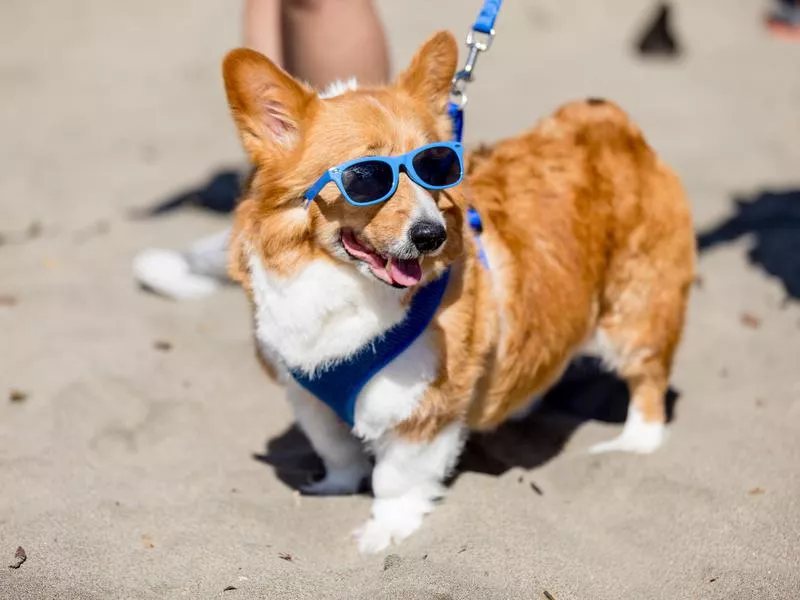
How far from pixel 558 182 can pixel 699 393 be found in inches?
57.0

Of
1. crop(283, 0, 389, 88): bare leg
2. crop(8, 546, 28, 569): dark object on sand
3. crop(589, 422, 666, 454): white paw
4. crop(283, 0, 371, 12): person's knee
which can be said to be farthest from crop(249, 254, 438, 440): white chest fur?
crop(283, 0, 371, 12): person's knee

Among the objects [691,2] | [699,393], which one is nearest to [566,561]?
[699,393]

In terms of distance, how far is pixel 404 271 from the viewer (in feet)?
8.94

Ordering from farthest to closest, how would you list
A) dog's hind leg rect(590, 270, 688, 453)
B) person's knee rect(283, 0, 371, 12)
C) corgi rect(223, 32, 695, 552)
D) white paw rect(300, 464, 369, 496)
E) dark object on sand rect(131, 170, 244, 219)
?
dark object on sand rect(131, 170, 244, 219) < person's knee rect(283, 0, 371, 12) < dog's hind leg rect(590, 270, 688, 453) < white paw rect(300, 464, 369, 496) < corgi rect(223, 32, 695, 552)

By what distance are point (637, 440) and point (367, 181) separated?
181 cm

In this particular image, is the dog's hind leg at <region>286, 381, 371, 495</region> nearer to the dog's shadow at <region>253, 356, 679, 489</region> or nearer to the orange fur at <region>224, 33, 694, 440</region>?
the dog's shadow at <region>253, 356, 679, 489</region>

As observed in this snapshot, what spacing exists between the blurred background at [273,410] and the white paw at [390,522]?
0.21 ft

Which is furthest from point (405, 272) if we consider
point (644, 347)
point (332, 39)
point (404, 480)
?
point (332, 39)

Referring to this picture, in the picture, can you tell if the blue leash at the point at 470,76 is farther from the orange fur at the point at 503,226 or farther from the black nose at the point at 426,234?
the black nose at the point at 426,234

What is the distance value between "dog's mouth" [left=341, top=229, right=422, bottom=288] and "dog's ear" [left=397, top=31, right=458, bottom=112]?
57 centimetres

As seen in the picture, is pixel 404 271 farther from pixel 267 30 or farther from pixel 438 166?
pixel 267 30

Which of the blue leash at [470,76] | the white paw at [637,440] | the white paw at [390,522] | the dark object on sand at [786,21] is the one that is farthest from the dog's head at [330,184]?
the dark object on sand at [786,21]

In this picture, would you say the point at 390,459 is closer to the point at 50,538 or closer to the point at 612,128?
the point at 50,538

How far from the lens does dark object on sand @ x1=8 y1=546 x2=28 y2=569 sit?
2.83 meters
